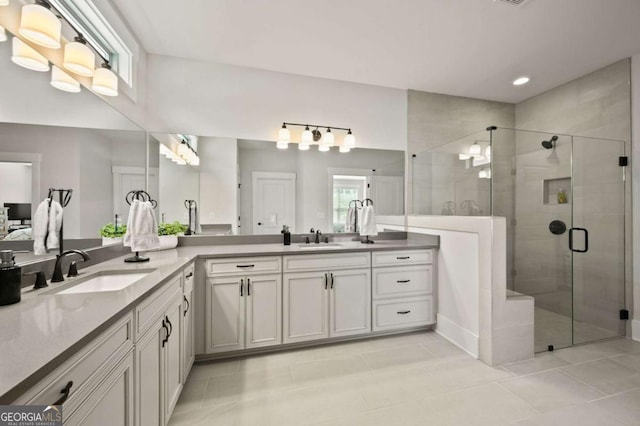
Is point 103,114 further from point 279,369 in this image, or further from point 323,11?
point 279,369

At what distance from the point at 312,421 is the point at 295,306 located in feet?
2.84

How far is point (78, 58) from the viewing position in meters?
1.51

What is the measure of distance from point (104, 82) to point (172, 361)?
5.96 feet

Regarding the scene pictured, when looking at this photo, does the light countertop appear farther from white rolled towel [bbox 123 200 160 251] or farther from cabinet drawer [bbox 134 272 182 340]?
white rolled towel [bbox 123 200 160 251]

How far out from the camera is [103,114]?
179cm

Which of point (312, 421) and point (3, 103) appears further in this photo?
point (312, 421)

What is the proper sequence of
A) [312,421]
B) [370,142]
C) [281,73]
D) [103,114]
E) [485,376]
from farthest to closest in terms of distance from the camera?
[370,142]
[281,73]
[485,376]
[103,114]
[312,421]

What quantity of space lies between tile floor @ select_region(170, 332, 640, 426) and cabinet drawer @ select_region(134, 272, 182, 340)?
2.43ft

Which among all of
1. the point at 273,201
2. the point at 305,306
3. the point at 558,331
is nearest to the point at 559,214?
the point at 558,331

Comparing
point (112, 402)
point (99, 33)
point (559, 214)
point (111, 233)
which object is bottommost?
point (112, 402)

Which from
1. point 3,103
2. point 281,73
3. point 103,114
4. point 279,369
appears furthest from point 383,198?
point 3,103

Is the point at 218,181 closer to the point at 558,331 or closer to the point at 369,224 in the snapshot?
the point at 369,224

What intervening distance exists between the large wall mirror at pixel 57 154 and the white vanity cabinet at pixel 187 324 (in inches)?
25.0

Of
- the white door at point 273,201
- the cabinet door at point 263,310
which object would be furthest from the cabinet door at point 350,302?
the white door at point 273,201
